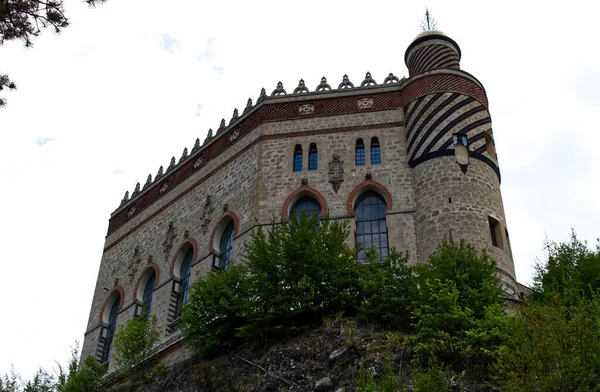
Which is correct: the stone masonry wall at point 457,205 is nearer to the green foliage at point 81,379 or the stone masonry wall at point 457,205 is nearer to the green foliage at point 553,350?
the green foliage at point 553,350

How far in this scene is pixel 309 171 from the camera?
2877cm

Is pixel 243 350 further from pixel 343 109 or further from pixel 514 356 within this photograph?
pixel 343 109

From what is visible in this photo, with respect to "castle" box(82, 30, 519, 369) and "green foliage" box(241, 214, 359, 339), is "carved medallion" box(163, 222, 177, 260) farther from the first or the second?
"green foliage" box(241, 214, 359, 339)

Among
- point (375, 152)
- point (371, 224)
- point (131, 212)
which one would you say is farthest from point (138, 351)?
point (131, 212)

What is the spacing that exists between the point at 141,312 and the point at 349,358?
12642 millimetres

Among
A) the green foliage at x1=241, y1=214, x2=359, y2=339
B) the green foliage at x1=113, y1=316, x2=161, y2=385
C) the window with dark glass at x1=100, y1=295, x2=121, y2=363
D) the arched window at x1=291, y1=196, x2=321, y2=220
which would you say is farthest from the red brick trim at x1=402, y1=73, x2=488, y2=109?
the window with dark glass at x1=100, y1=295, x2=121, y2=363

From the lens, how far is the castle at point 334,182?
26.5m

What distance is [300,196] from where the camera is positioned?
2841 centimetres

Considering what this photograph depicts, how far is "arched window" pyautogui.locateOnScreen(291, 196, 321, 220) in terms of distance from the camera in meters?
27.9

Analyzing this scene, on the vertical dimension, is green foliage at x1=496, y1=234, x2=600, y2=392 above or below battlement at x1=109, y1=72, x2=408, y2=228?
Result: below

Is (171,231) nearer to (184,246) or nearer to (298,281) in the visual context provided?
(184,246)

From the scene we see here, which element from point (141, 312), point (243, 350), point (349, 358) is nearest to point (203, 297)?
point (243, 350)

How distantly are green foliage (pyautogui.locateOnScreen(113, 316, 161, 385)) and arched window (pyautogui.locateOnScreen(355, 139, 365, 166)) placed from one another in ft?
29.3

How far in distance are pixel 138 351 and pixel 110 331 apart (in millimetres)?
7238
